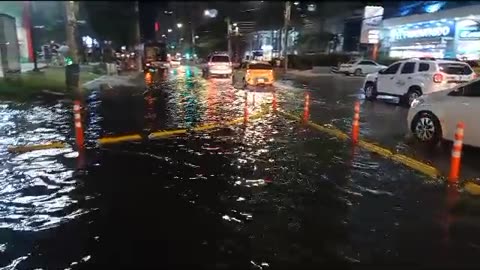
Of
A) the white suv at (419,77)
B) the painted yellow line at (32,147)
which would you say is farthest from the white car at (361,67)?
the painted yellow line at (32,147)

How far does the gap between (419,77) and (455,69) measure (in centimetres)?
113

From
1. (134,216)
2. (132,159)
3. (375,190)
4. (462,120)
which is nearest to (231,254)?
(134,216)

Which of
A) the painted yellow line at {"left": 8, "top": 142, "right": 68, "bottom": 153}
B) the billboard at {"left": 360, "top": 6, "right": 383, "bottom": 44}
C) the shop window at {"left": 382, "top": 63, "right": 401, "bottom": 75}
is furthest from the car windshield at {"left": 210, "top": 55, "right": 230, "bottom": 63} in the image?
the painted yellow line at {"left": 8, "top": 142, "right": 68, "bottom": 153}

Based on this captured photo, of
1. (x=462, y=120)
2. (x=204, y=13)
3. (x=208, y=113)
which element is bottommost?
(x=208, y=113)

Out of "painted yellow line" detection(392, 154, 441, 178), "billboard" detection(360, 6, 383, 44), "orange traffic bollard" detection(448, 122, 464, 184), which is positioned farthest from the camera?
"billboard" detection(360, 6, 383, 44)

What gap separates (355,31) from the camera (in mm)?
49031

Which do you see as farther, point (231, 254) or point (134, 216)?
point (134, 216)

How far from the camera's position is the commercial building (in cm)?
3022

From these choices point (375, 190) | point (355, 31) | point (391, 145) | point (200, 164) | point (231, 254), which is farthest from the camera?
point (355, 31)

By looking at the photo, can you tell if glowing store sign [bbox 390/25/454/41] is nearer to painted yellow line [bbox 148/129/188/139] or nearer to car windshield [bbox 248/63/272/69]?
car windshield [bbox 248/63/272/69]

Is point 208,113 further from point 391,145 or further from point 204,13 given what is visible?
point 204,13

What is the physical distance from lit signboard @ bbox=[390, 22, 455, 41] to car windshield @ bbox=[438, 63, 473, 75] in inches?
729

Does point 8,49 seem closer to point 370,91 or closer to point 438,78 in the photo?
point 370,91

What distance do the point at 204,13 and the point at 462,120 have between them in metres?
4.99
